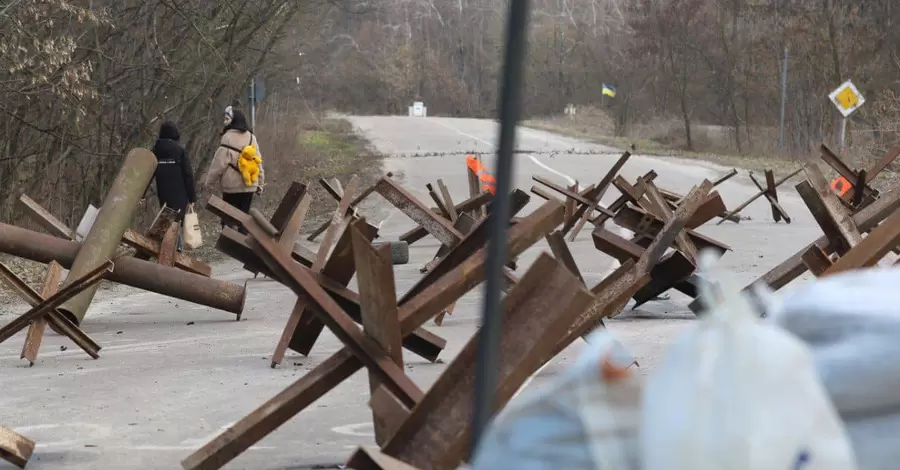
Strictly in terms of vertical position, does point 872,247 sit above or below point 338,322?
above

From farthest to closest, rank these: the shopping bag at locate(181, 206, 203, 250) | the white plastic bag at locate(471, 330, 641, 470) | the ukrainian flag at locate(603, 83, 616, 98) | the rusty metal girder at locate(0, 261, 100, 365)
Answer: the ukrainian flag at locate(603, 83, 616, 98) → the shopping bag at locate(181, 206, 203, 250) → the rusty metal girder at locate(0, 261, 100, 365) → the white plastic bag at locate(471, 330, 641, 470)

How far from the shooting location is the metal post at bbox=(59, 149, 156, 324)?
10.1m

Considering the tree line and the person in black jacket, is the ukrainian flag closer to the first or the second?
the tree line

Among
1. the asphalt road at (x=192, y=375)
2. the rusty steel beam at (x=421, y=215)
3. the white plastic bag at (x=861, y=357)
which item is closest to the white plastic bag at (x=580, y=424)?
→ the white plastic bag at (x=861, y=357)

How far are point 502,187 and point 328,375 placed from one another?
322cm

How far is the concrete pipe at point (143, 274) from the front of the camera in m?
10.1

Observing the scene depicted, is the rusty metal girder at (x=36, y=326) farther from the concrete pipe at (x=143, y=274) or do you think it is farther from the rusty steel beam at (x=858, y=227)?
the rusty steel beam at (x=858, y=227)

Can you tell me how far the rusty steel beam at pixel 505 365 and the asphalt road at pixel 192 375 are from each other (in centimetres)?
171

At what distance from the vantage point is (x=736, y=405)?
234 cm

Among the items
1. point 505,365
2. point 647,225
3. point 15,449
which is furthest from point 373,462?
point 647,225

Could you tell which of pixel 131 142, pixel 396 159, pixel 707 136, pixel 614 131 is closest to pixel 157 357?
pixel 131 142

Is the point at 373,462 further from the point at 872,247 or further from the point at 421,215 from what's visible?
the point at 421,215

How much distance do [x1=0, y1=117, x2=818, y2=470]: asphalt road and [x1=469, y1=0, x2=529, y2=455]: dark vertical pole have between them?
374cm

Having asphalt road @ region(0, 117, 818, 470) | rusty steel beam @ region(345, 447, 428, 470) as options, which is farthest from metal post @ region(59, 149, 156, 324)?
rusty steel beam @ region(345, 447, 428, 470)
